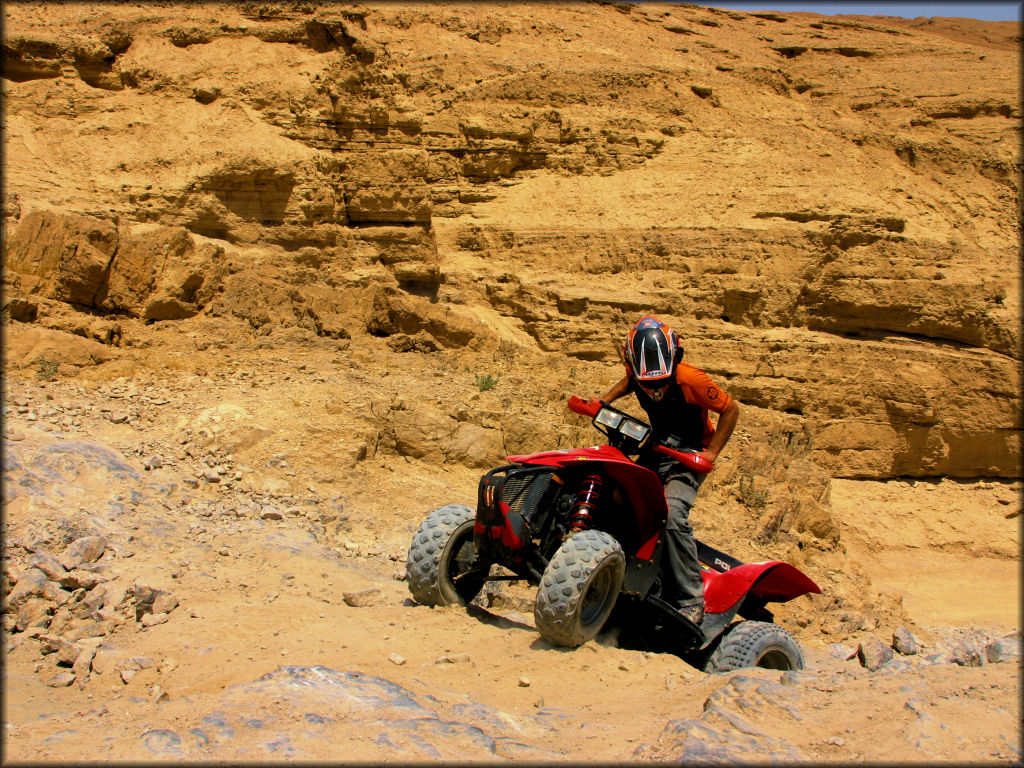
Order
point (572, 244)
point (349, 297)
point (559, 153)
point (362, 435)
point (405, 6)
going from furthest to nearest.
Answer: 1. point (405, 6)
2. point (559, 153)
3. point (572, 244)
4. point (349, 297)
5. point (362, 435)

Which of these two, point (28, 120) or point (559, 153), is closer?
→ point (28, 120)

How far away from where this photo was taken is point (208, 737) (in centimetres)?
291

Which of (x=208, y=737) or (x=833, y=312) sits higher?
(x=833, y=312)

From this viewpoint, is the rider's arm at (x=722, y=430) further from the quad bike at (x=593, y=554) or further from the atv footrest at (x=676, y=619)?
the atv footrest at (x=676, y=619)

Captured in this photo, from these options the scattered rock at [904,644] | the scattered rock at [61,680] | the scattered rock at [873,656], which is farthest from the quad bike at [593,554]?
the scattered rock at [61,680]

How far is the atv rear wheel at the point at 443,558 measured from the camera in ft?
16.1

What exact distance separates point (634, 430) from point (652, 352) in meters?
0.48

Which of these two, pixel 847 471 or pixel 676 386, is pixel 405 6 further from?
pixel 676 386

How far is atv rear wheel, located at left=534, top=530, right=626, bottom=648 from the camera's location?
→ 4113 mm

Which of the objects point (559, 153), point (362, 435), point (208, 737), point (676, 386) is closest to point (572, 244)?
point (559, 153)

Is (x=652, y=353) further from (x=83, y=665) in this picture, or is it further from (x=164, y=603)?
(x=83, y=665)

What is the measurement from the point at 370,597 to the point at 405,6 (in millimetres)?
14849

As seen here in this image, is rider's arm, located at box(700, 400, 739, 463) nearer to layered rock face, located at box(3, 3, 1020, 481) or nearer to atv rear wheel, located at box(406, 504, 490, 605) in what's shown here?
atv rear wheel, located at box(406, 504, 490, 605)

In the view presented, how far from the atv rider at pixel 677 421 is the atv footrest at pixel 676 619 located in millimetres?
79
